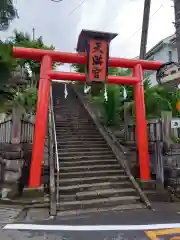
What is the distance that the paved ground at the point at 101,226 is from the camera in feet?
16.5

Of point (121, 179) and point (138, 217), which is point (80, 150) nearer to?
point (121, 179)

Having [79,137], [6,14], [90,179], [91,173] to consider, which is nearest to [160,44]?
[79,137]

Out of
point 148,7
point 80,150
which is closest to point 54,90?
point 148,7

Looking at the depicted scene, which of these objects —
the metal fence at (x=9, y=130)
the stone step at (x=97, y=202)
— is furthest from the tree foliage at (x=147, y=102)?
the metal fence at (x=9, y=130)

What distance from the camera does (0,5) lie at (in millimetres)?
10797

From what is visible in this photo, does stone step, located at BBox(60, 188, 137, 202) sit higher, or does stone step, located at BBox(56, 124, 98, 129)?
stone step, located at BBox(56, 124, 98, 129)

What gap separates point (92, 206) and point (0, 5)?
30.1ft

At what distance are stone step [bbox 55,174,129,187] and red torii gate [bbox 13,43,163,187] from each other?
74 cm

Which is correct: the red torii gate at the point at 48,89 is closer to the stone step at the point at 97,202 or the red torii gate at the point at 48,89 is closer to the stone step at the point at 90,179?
the stone step at the point at 90,179

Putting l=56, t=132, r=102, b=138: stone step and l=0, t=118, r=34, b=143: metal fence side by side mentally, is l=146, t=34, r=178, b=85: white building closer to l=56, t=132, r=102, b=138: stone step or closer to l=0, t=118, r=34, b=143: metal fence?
l=56, t=132, r=102, b=138: stone step

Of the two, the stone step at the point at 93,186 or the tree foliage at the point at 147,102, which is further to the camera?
the tree foliage at the point at 147,102

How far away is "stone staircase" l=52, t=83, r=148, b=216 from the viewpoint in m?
7.29

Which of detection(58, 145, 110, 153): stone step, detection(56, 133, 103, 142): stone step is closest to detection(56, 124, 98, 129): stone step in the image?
detection(56, 133, 103, 142): stone step

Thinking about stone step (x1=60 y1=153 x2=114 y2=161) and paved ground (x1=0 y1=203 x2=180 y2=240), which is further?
stone step (x1=60 y1=153 x2=114 y2=161)
